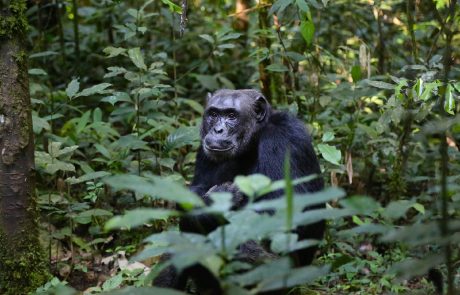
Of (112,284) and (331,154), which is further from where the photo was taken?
(331,154)

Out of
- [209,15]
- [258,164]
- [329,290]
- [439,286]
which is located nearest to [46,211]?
[258,164]

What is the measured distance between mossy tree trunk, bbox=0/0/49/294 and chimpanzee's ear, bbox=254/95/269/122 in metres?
2.01

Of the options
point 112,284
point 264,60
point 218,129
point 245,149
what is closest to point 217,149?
point 218,129

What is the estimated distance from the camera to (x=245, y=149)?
5.68 meters

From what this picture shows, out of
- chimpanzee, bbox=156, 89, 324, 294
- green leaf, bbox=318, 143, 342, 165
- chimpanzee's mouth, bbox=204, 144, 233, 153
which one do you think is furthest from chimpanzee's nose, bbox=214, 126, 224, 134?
green leaf, bbox=318, 143, 342, 165

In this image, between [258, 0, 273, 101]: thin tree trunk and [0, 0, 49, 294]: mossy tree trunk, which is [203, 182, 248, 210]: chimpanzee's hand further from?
[258, 0, 273, 101]: thin tree trunk

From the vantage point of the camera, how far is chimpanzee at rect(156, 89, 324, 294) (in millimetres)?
5047

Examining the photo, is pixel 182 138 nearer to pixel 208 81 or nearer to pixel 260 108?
pixel 260 108

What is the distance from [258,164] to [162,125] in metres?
2.01

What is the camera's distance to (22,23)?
15.7ft

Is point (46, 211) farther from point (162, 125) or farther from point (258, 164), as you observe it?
point (258, 164)

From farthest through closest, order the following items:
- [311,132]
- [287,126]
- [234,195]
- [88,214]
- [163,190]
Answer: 1. [311,132]
2. [88,214]
3. [287,126]
4. [234,195]
5. [163,190]

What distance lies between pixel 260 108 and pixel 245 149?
16.3 inches

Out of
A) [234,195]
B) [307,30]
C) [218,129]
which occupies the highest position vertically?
[307,30]
